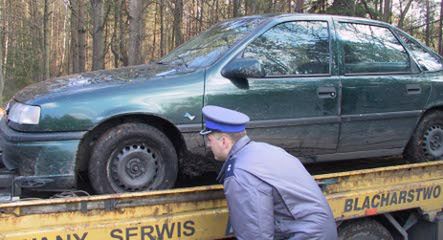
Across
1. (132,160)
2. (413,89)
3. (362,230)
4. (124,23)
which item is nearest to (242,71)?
(132,160)

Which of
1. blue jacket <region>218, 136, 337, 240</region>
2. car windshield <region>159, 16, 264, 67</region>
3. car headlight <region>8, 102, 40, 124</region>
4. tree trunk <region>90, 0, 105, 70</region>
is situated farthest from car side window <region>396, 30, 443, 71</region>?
tree trunk <region>90, 0, 105, 70</region>

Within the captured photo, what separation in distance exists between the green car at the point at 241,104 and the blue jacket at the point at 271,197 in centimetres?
119

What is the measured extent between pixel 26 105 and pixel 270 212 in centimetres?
201

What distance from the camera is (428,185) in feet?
15.3

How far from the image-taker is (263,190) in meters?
2.51

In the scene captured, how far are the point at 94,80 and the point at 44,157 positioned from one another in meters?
0.70

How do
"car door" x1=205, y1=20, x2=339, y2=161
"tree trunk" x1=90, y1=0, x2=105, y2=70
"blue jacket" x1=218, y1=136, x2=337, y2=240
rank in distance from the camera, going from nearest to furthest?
"blue jacket" x1=218, y1=136, x2=337, y2=240 → "car door" x1=205, y1=20, x2=339, y2=161 → "tree trunk" x1=90, y1=0, x2=105, y2=70

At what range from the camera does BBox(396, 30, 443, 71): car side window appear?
5070 millimetres

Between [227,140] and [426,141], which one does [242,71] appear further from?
[426,141]

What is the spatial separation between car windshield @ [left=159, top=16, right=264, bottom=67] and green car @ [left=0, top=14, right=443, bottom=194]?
18 millimetres

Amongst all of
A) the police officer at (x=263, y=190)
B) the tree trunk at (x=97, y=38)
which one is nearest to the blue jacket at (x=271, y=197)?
the police officer at (x=263, y=190)

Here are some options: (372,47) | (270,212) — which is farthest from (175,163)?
(372,47)

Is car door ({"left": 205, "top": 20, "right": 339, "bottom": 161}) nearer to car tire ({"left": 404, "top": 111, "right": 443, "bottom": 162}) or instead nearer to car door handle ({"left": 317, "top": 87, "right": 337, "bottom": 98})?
car door handle ({"left": 317, "top": 87, "right": 337, "bottom": 98})

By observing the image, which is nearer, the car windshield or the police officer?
the police officer
